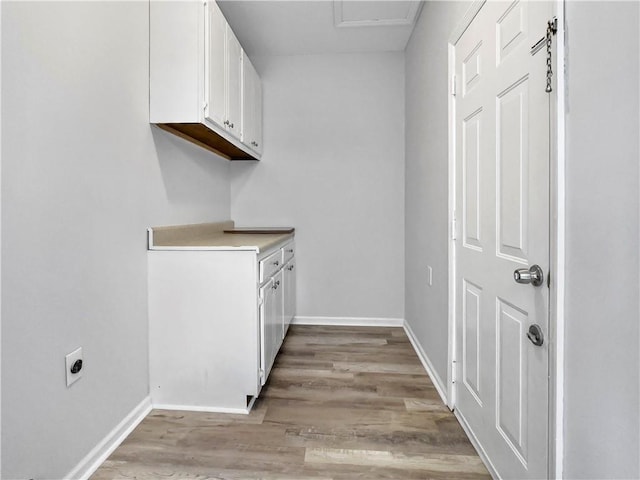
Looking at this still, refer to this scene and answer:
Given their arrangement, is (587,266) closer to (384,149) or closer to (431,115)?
(431,115)

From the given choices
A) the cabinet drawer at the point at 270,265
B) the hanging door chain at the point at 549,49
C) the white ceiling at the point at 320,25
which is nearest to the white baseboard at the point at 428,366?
the cabinet drawer at the point at 270,265

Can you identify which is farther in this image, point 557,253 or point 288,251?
point 288,251

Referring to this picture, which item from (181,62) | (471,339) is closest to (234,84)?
(181,62)

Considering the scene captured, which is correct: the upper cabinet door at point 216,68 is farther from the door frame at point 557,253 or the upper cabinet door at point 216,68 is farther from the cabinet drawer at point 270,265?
the door frame at point 557,253

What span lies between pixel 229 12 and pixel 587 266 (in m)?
2.78

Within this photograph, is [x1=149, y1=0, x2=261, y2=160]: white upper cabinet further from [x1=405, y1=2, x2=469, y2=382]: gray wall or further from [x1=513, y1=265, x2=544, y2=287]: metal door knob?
[x1=513, y1=265, x2=544, y2=287]: metal door knob

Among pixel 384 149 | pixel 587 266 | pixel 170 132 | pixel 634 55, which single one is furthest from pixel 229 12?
pixel 587 266

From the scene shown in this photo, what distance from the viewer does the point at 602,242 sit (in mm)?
781

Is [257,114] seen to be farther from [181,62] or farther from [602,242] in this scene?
[602,242]

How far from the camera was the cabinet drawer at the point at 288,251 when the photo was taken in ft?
8.51

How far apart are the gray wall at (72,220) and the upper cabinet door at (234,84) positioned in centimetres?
53

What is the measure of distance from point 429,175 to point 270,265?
3.85 ft

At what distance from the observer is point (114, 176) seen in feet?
5.01

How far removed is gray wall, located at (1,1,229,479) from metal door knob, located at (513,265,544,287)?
5.10 feet
